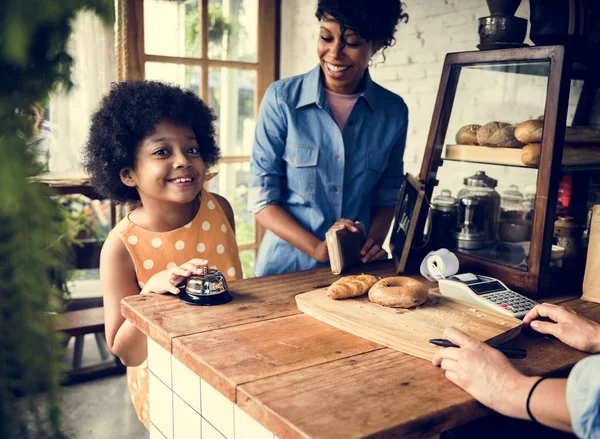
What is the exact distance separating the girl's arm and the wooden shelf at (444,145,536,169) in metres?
1.12

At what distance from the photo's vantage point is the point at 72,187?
3291 millimetres

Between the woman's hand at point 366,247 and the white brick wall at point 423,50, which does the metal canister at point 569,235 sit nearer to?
the woman's hand at point 366,247

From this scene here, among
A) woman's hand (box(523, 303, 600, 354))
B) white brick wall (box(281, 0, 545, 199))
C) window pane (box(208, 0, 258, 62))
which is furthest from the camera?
window pane (box(208, 0, 258, 62))

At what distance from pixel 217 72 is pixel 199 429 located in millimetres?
3037

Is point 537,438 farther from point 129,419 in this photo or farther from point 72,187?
point 72,187

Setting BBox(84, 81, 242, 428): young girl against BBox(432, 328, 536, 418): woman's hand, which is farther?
BBox(84, 81, 242, 428): young girl

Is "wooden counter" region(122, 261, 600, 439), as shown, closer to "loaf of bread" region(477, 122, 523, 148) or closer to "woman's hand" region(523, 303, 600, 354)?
"woman's hand" region(523, 303, 600, 354)

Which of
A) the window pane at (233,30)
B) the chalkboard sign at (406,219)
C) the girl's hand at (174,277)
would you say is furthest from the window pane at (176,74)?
the girl's hand at (174,277)

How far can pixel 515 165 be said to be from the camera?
5.90ft

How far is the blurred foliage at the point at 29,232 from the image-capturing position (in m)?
0.39

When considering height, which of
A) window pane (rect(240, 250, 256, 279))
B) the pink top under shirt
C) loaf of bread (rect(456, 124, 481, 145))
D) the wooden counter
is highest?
the pink top under shirt

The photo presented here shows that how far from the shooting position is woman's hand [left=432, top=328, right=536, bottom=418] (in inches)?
40.9

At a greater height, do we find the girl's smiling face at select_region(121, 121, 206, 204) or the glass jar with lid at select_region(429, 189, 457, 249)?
the girl's smiling face at select_region(121, 121, 206, 204)

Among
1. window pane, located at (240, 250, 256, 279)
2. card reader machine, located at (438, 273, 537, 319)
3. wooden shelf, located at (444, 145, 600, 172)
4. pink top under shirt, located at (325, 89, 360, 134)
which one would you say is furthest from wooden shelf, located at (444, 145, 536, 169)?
window pane, located at (240, 250, 256, 279)
